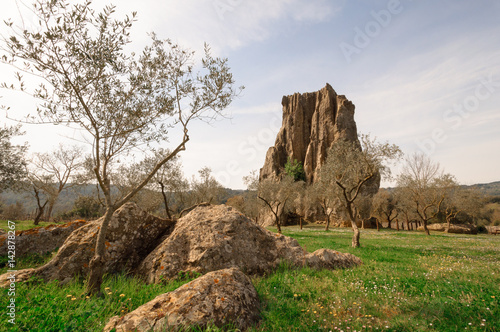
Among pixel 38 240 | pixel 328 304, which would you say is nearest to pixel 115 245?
pixel 38 240

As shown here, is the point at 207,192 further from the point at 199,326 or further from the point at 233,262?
the point at 199,326

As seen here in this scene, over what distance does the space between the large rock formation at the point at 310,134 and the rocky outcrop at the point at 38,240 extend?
63.0m

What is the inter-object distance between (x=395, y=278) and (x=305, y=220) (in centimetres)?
6908

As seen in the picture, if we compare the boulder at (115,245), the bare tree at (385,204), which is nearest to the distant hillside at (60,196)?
the boulder at (115,245)

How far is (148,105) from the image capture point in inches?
370

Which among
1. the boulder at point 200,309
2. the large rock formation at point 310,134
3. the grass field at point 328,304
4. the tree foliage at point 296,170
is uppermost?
the large rock formation at point 310,134

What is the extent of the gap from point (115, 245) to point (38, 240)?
558cm

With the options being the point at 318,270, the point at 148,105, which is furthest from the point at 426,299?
the point at 148,105

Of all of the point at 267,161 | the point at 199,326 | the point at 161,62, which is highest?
the point at 267,161

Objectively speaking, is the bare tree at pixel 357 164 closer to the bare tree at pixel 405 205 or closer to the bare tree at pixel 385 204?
the bare tree at pixel 405 205

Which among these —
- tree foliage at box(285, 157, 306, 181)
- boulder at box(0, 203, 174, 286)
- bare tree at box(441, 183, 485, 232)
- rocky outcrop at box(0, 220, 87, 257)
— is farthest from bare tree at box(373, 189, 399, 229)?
rocky outcrop at box(0, 220, 87, 257)

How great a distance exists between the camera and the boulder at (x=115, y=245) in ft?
23.1

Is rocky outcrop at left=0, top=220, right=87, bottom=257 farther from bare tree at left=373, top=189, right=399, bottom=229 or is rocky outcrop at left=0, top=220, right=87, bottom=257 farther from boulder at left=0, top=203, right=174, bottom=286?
bare tree at left=373, top=189, right=399, bottom=229

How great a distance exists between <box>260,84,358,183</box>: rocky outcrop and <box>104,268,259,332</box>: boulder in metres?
73.3
